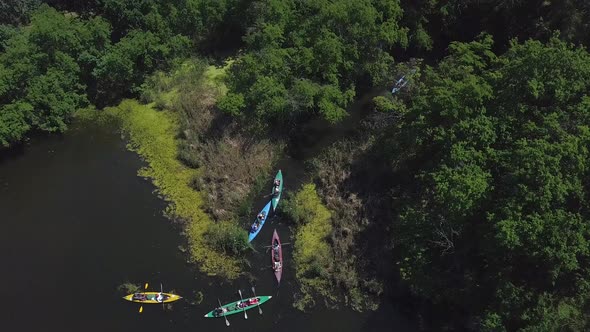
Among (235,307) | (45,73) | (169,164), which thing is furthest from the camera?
(45,73)

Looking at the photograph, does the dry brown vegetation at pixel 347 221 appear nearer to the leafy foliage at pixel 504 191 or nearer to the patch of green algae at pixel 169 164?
the leafy foliage at pixel 504 191

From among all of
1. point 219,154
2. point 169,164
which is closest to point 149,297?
point 169,164

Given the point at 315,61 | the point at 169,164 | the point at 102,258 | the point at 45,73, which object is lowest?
the point at 102,258

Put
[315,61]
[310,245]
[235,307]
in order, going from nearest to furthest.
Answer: [235,307]
[310,245]
[315,61]

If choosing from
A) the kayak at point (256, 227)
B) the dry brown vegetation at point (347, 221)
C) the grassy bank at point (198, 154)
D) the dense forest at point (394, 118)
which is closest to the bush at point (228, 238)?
the grassy bank at point (198, 154)

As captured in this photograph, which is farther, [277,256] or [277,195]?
[277,195]

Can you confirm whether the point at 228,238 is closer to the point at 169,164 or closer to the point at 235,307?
the point at 235,307

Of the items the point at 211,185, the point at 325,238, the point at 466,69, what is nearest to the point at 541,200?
the point at 466,69

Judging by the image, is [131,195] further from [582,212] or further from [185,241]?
[582,212]
